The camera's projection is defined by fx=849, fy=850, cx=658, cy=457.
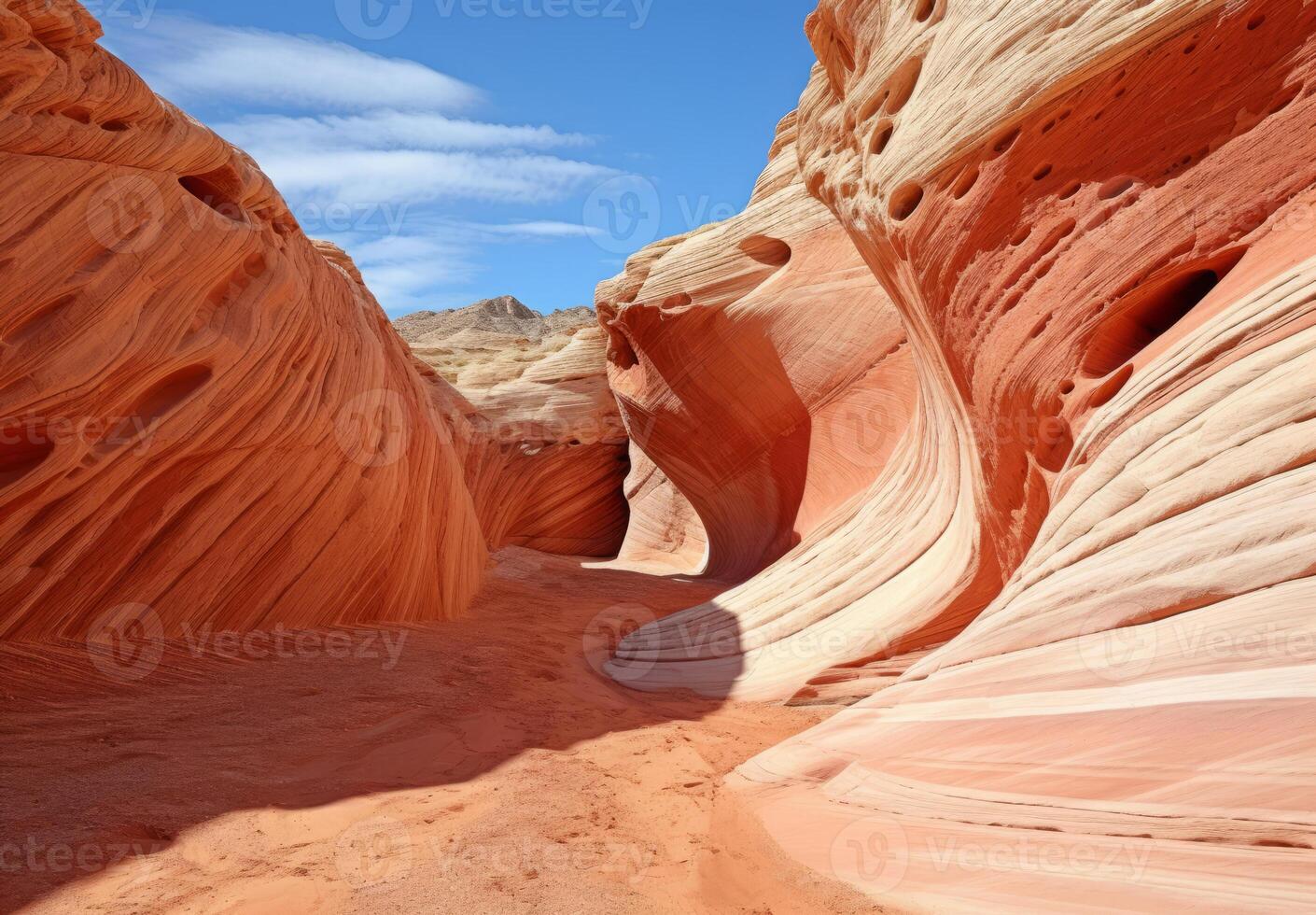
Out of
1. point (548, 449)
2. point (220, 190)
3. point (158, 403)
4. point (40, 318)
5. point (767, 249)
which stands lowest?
point (158, 403)

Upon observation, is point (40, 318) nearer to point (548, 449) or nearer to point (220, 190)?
point (220, 190)

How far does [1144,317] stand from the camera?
371 cm

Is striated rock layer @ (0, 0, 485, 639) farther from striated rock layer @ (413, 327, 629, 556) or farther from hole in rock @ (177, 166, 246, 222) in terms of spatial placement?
striated rock layer @ (413, 327, 629, 556)

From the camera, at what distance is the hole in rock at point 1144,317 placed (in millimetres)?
3505

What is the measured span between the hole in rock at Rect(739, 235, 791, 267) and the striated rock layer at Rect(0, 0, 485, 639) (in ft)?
18.0

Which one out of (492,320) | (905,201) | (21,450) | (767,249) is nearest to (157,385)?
(21,450)

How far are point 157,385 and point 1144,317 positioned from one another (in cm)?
503

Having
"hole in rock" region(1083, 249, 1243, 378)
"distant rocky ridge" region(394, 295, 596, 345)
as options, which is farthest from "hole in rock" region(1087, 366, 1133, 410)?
"distant rocky ridge" region(394, 295, 596, 345)

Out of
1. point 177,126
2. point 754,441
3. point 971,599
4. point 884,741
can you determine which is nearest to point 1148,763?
point 884,741

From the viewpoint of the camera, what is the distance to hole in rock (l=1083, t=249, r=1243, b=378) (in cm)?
351

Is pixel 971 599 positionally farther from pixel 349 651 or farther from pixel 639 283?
pixel 639 283

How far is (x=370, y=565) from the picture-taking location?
6.30 m

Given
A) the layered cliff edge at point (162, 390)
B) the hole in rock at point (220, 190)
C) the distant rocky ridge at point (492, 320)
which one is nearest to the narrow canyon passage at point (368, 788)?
the layered cliff edge at point (162, 390)

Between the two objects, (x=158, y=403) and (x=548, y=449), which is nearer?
(x=158, y=403)
